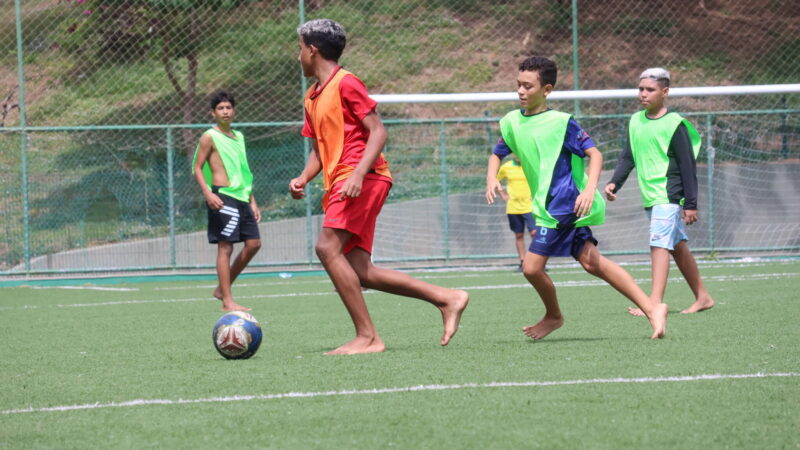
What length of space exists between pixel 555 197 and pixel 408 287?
991 mm

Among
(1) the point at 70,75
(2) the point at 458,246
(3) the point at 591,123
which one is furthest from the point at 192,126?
(3) the point at 591,123

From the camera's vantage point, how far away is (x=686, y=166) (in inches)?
312

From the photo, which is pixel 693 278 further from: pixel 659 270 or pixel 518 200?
pixel 518 200

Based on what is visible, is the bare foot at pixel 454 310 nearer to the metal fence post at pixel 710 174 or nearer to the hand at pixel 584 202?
the hand at pixel 584 202

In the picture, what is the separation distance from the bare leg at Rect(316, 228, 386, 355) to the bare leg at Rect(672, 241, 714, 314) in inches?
119

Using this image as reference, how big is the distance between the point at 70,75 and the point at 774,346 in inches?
537

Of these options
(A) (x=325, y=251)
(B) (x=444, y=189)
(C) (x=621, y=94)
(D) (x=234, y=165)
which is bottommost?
(A) (x=325, y=251)

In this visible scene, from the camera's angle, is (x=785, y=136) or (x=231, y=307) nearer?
(x=231, y=307)

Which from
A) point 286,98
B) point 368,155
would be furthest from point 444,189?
point 368,155

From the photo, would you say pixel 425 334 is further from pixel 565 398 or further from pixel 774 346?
pixel 565 398

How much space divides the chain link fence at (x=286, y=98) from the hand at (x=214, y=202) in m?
5.46

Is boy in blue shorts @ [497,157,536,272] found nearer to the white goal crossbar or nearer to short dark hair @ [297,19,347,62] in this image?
the white goal crossbar

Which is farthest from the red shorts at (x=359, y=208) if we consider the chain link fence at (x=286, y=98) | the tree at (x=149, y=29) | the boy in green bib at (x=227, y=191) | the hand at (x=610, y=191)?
the tree at (x=149, y=29)

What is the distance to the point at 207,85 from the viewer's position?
773 inches
